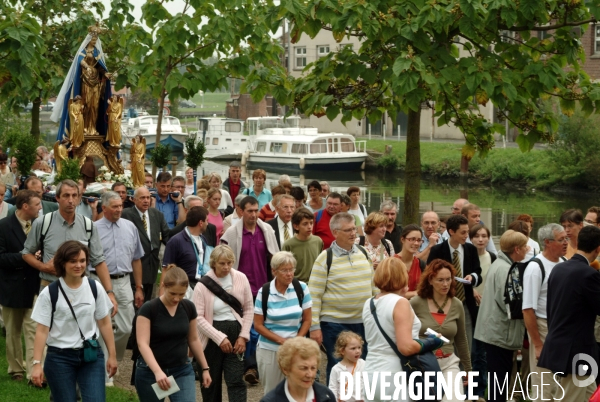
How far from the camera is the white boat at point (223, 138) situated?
66.8 meters

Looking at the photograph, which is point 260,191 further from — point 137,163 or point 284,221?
point 284,221

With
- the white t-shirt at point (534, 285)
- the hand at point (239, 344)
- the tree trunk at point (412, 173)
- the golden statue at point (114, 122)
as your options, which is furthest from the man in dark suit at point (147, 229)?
the golden statue at point (114, 122)

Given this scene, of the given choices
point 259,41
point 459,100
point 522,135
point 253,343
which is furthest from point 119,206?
point 259,41

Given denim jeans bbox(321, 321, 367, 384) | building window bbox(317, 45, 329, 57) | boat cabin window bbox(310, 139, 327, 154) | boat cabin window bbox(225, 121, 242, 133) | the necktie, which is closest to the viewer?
denim jeans bbox(321, 321, 367, 384)

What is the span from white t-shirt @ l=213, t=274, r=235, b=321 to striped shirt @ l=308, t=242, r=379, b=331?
0.77 m

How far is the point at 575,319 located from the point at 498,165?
132ft

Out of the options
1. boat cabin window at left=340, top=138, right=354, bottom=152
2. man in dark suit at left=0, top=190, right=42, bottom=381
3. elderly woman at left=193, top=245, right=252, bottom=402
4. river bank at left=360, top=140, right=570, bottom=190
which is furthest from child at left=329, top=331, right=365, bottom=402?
boat cabin window at left=340, top=138, right=354, bottom=152

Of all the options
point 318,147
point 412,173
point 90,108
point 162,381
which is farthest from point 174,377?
point 318,147

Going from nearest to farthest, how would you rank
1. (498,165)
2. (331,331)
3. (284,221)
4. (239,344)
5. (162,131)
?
(239,344) < (331,331) < (284,221) < (498,165) < (162,131)

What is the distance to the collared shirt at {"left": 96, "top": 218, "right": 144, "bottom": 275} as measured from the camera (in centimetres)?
1077

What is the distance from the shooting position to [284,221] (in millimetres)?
11797

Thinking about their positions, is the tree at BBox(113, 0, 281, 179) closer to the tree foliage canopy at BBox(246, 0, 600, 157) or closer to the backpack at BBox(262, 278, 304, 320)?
the tree foliage canopy at BBox(246, 0, 600, 157)

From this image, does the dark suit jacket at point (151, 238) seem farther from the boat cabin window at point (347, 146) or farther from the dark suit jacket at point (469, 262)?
the boat cabin window at point (347, 146)

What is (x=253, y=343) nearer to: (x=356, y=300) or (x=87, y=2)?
(x=356, y=300)
